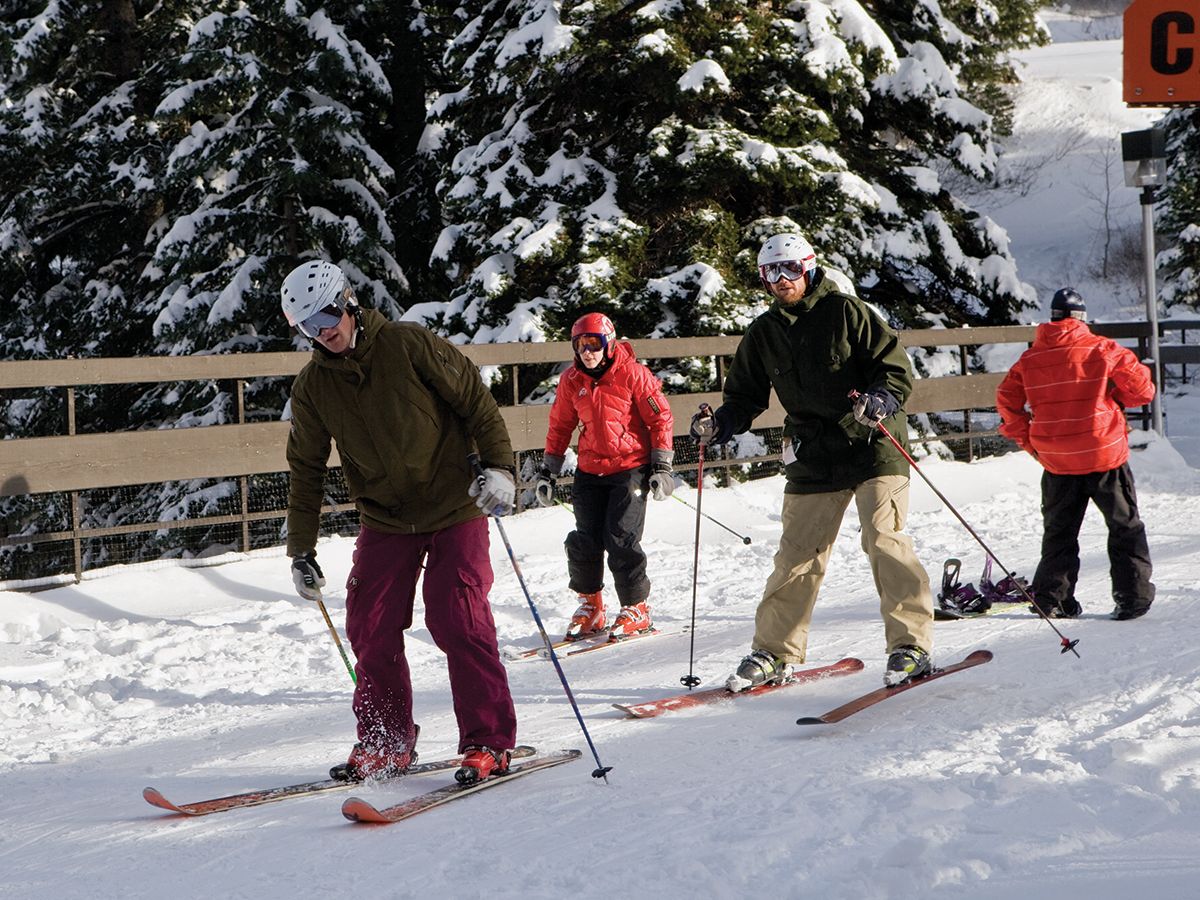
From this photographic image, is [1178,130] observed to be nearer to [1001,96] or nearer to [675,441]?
[1001,96]

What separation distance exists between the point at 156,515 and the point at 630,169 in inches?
247

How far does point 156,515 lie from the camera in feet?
46.5

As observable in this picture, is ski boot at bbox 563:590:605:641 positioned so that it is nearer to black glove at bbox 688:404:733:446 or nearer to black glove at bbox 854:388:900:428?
black glove at bbox 688:404:733:446

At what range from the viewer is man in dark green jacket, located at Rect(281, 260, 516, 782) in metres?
4.22

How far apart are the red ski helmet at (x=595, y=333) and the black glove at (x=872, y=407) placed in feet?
7.00

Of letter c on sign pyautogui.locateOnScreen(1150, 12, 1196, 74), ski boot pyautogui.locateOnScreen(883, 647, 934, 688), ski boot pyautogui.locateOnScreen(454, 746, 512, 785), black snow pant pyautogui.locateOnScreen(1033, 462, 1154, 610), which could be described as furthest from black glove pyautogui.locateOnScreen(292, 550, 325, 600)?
letter c on sign pyautogui.locateOnScreen(1150, 12, 1196, 74)

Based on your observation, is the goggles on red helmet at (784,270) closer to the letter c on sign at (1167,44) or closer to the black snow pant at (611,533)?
the black snow pant at (611,533)

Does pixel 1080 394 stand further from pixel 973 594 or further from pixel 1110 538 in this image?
pixel 973 594

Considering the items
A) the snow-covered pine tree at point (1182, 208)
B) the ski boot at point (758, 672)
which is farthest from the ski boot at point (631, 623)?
the snow-covered pine tree at point (1182, 208)

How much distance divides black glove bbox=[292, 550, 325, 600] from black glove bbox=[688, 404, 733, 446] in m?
1.71

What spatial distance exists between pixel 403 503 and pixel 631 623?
2.80 meters

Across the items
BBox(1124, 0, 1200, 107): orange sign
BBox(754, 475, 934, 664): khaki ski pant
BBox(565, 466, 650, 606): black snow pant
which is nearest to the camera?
BBox(754, 475, 934, 664): khaki ski pant

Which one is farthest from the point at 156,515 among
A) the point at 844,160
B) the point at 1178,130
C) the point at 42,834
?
the point at 1178,130

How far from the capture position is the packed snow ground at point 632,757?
338 centimetres
